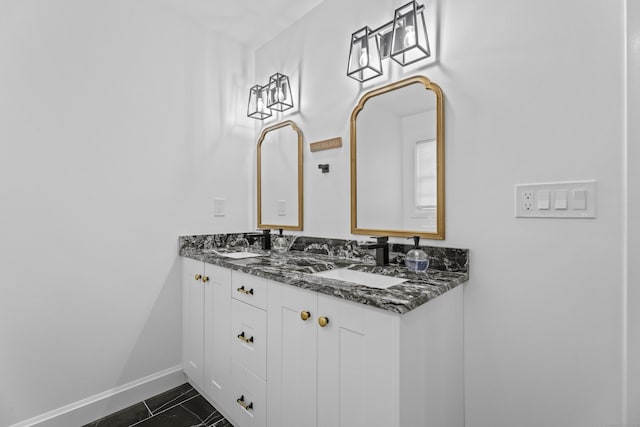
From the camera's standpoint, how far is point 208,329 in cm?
182

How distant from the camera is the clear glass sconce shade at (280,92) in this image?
216 centimetres

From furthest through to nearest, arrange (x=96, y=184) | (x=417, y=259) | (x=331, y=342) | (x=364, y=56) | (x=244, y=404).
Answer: (x=96, y=184) < (x=364, y=56) < (x=244, y=404) < (x=417, y=259) < (x=331, y=342)

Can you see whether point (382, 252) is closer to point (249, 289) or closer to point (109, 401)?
point (249, 289)

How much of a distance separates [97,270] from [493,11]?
7.81 feet

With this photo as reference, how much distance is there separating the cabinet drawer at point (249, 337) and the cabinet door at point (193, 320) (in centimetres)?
42

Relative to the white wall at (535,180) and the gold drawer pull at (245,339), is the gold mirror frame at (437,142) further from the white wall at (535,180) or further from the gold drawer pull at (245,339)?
the gold drawer pull at (245,339)

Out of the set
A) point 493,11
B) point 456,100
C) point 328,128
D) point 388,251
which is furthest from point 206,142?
point 493,11

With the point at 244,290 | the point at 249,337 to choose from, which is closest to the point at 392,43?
the point at 244,290

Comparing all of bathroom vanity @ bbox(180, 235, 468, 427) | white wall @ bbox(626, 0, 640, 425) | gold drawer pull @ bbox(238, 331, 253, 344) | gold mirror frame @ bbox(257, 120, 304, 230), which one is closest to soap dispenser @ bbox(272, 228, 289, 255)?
gold mirror frame @ bbox(257, 120, 304, 230)

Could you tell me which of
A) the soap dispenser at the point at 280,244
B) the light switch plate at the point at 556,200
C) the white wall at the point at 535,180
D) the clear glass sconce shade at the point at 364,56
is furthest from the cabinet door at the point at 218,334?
the light switch plate at the point at 556,200

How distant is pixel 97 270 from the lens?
1775mm

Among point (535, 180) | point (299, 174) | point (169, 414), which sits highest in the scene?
point (299, 174)

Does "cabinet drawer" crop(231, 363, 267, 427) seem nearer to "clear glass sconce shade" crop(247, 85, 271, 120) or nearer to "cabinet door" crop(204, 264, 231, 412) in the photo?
"cabinet door" crop(204, 264, 231, 412)

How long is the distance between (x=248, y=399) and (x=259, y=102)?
194 centimetres
